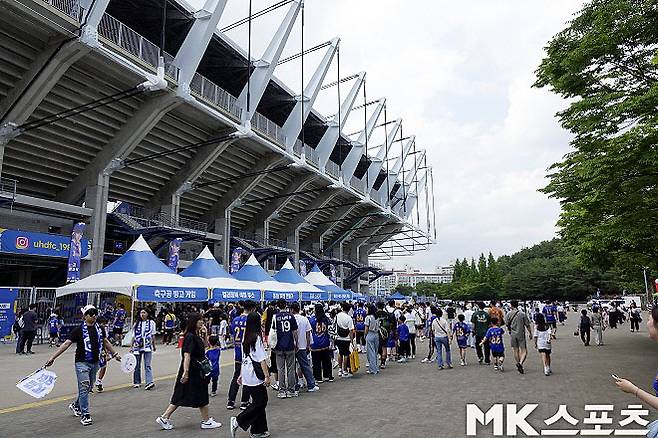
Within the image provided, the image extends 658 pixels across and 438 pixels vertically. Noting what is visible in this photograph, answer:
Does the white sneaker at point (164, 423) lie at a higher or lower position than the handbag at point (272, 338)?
lower

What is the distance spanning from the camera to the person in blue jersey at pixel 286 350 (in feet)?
30.5

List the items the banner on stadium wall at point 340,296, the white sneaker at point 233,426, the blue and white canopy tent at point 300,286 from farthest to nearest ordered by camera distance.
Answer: the banner on stadium wall at point 340,296 < the blue and white canopy tent at point 300,286 < the white sneaker at point 233,426

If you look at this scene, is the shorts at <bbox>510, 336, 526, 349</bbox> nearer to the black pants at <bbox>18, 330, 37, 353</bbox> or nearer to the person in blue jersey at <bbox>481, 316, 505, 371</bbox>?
the person in blue jersey at <bbox>481, 316, 505, 371</bbox>

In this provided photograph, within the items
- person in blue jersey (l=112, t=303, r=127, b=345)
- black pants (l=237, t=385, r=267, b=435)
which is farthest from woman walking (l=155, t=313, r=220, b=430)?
person in blue jersey (l=112, t=303, r=127, b=345)

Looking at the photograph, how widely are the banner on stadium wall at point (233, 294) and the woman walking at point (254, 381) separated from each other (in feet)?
40.4

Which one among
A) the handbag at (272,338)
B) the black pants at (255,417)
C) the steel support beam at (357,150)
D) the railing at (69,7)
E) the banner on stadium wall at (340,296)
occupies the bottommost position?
the black pants at (255,417)

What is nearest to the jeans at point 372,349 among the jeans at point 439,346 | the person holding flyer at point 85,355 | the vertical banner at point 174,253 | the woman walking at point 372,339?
the woman walking at point 372,339

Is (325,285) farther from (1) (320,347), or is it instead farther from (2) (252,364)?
(2) (252,364)

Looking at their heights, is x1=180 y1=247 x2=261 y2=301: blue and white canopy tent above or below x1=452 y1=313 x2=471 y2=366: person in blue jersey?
above

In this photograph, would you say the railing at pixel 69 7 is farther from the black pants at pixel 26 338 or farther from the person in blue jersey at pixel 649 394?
the person in blue jersey at pixel 649 394


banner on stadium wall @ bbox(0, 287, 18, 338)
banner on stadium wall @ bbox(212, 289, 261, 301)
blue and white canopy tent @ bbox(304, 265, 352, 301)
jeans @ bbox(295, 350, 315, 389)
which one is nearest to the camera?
jeans @ bbox(295, 350, 315, 389)

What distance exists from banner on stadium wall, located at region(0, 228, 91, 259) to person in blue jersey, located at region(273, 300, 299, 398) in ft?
53.4

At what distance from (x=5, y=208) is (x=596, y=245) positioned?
24.6 metres

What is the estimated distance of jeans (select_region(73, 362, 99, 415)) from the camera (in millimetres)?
7309
